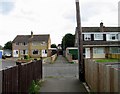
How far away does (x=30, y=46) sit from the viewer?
80.8 m

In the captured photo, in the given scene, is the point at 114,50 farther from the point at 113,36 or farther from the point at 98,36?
the point at 98,36

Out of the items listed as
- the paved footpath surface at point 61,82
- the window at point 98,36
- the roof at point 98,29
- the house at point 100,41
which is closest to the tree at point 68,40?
the roof at point 98,29

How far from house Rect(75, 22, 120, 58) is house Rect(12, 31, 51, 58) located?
2503cm

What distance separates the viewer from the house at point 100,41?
54188 millimetres

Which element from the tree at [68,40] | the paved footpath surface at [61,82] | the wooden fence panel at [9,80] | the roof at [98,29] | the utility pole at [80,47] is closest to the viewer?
the wooden fence panel at [9,80]

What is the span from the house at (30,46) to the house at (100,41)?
2503 centimetres

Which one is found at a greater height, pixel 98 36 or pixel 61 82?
pixel 98 36

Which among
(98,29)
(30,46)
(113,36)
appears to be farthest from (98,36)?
(30,46)

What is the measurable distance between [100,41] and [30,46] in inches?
1168

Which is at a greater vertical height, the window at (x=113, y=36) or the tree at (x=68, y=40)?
the tree at (x=68, y=40)

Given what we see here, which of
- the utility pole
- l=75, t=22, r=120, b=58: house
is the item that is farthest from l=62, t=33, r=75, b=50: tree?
the utility pole

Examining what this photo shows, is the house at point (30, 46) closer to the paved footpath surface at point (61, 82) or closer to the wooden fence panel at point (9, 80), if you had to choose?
the paved footpath surface at point (61, 82)

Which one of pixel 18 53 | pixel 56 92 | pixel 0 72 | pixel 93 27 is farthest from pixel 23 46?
pixel 0 72

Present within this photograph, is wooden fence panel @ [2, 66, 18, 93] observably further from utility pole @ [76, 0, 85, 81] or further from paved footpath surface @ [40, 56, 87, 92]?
utility pole @ [76, 0, 85, 81]
